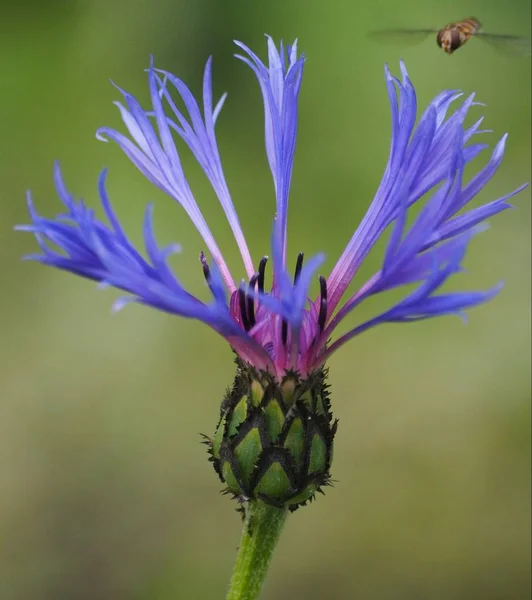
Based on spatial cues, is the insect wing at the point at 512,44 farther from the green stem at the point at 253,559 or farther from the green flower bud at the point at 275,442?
the green stem at the point at 253,559

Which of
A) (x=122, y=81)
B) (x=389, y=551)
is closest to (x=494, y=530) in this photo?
(x=389, y=551)

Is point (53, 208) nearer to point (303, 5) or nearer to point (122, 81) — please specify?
point (122, 81)

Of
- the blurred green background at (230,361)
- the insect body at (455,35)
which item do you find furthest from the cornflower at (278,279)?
the blurred green background at (230,361)

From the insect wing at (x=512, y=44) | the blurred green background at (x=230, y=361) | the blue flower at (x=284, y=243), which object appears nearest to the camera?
the blue flower at (x=284, y=243)

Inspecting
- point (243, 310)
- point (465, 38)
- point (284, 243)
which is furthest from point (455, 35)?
point (243, 310)

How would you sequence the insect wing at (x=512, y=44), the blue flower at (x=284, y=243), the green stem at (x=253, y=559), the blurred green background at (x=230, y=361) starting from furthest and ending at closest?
1. the blurred green background at (x=230, y=361)
2. the insect wing at (x=512, y=44)
3. the green stem at (x=253, y=559)
4. the blue flower at (x=284, y=243)

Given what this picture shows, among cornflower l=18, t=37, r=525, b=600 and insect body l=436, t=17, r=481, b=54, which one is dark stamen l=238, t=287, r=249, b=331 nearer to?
cornflower l=18, t=37, r=525, b=600

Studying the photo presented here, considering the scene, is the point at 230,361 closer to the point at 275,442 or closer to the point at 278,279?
the point at 275,442
